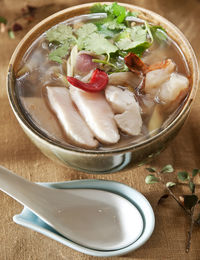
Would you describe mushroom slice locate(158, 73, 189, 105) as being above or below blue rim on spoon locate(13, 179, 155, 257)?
above

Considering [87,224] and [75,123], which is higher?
[75,123]

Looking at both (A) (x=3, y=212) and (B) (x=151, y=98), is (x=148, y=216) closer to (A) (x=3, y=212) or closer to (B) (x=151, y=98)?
(B) (x=151, y=98)

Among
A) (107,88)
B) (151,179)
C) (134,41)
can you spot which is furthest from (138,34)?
(151,179)

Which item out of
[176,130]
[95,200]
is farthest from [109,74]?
[95,200]

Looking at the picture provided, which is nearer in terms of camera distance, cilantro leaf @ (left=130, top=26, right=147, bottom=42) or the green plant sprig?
the green plant sprig

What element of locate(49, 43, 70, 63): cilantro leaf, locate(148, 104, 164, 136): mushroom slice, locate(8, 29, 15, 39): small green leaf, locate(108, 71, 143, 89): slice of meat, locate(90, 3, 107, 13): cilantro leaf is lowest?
locate(8, 29, 15, 39): small green leaf

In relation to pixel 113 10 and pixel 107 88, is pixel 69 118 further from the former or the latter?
pixel 113 10

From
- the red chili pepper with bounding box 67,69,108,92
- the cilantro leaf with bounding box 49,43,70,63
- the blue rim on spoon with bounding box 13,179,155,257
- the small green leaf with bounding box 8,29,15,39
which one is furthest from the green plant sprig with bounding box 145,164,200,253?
the small green leaf with bounding box 8,29,15,39

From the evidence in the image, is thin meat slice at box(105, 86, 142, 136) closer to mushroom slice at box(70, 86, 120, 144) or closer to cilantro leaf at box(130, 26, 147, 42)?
mushroom slice at box(70, 86, 120, 144)
